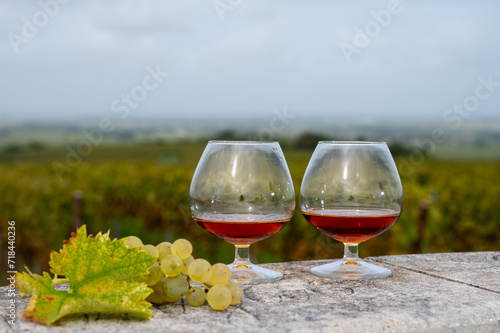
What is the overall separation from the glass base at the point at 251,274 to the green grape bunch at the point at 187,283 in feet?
0.87

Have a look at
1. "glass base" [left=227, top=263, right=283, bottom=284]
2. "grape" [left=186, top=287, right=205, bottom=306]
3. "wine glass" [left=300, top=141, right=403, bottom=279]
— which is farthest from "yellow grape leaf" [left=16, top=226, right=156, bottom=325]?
"wine glass" [left=300, top=141, right=403, bottom=279]

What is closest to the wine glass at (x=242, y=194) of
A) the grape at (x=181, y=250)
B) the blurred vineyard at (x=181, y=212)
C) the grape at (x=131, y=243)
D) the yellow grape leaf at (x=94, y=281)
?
the grape at (x=181, y=250)

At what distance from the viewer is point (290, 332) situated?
1292 mm

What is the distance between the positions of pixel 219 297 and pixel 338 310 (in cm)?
30

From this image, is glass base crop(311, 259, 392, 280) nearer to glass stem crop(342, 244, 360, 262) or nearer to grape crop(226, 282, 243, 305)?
glass stem crop(342, 244, 360, 262)

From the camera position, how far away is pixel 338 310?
58.1 inches

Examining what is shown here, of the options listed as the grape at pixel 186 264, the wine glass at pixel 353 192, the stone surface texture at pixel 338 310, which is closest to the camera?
the stone surface texture at pixel 338 310

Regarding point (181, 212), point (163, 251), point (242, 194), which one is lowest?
point (181, 212)

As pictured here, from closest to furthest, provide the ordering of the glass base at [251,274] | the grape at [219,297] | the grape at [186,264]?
the grape at [219,297] < the grape at [186,264] < the glass base at [251,274]

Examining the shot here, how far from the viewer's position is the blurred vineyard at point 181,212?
20.6 ft

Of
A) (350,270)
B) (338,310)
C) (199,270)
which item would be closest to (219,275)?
(199,270)

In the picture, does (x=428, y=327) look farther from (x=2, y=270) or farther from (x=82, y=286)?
(x=2, y=270)

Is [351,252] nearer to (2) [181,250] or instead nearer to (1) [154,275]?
(2) [181,250]

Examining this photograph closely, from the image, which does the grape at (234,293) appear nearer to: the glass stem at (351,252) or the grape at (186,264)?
the grape at (186,264)
